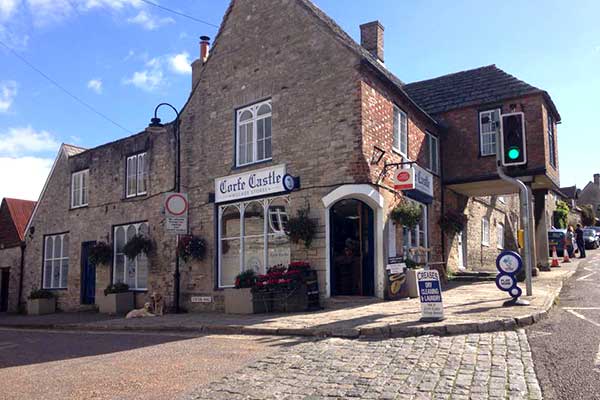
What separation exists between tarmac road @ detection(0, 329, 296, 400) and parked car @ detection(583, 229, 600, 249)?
34636 mm

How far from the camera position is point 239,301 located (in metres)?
13.5

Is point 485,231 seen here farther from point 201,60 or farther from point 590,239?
point 590,239

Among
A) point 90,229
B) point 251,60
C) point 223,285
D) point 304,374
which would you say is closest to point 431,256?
point 223,285

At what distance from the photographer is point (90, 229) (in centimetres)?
2020

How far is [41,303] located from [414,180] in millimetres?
14968

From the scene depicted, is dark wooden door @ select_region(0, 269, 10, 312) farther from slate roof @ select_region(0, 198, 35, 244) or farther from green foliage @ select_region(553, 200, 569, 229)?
green foliage @ select_region(553, 200, 569, 229)

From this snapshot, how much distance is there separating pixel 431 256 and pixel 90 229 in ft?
41.4

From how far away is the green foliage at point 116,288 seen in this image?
57.6 ft

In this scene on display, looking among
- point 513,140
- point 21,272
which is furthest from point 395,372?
point 21,272

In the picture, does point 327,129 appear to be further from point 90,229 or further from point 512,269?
point 90,229

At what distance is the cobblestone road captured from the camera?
216 inches

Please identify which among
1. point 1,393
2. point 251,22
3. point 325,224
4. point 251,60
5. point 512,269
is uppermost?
point 251,22

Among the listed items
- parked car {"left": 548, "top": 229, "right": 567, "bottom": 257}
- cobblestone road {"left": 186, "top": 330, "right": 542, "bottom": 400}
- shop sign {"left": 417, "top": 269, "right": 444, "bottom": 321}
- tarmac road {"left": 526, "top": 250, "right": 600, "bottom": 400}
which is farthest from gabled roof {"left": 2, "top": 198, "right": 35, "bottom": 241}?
parked car {"left": 548, "top": 229, "right": 567, "bottom": 257}

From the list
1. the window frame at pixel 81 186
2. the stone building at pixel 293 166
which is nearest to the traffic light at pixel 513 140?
the stone building at pixel 293 166
